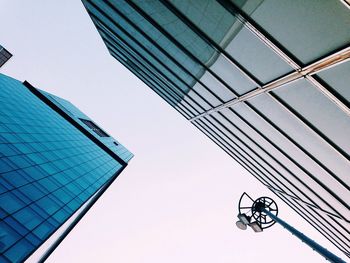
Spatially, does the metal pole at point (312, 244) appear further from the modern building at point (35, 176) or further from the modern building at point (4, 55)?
the modern building at point (4, 55)

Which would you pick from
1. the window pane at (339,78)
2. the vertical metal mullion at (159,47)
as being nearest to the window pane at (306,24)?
the window pane at (339,78)

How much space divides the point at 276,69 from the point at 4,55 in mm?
140214

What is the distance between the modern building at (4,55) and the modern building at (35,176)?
91.0 m

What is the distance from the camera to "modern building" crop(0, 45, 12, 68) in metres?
117

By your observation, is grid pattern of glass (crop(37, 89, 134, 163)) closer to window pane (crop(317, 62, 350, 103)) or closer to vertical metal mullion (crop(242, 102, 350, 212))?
vertical metal mullion (crop(242, 102, 350, 212))

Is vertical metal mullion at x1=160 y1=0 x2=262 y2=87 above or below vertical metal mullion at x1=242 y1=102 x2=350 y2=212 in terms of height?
above

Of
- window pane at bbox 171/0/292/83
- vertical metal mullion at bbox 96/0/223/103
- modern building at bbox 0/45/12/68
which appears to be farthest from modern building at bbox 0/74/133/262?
modern building at bbox 0/45/12/68

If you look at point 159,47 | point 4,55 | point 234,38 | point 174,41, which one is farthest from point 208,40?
point 4,55

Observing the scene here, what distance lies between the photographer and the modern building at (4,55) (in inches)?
4616

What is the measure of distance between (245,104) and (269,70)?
2368 millimetres

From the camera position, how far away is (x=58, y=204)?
2259 centimetres

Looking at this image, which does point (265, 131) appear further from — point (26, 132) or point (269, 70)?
point (26, 132)

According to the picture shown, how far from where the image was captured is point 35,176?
73.9 feet

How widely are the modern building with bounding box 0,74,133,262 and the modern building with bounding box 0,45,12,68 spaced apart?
9103cm
